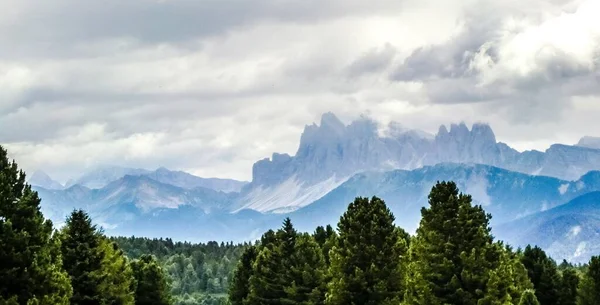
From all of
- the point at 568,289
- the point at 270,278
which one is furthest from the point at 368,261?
the point at 568,289

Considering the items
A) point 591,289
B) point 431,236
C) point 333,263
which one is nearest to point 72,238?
point 333,263

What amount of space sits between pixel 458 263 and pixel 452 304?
2.51m

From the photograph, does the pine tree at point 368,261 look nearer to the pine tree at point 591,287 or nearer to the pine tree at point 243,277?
the pine tree at point 591,287

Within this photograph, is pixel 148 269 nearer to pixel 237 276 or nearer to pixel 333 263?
pixel 237 276

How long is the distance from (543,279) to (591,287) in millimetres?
10260

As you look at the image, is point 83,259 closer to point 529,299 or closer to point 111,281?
point 111,281

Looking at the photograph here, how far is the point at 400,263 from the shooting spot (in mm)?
59562

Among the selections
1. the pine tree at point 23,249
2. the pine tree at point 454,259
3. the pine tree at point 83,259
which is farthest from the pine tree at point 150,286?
the pine tree at point 23,249

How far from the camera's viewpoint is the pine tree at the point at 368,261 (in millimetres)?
58312

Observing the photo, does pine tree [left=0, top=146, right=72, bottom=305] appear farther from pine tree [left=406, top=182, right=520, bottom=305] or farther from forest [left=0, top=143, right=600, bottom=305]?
pine tree [left=406, top=182, right=520, bottom=305]

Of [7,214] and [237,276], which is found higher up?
[237,276]

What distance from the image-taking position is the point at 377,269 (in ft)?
191

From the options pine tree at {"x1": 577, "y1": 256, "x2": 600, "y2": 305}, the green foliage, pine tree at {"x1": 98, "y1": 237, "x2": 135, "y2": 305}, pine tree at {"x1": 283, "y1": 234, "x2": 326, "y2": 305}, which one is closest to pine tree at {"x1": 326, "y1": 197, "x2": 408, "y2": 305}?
pine tree at {"x1": 283, "y1": 234, "x2": 326, "y2": 305}

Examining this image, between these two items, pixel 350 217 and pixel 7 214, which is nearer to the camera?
pixel 7 214
